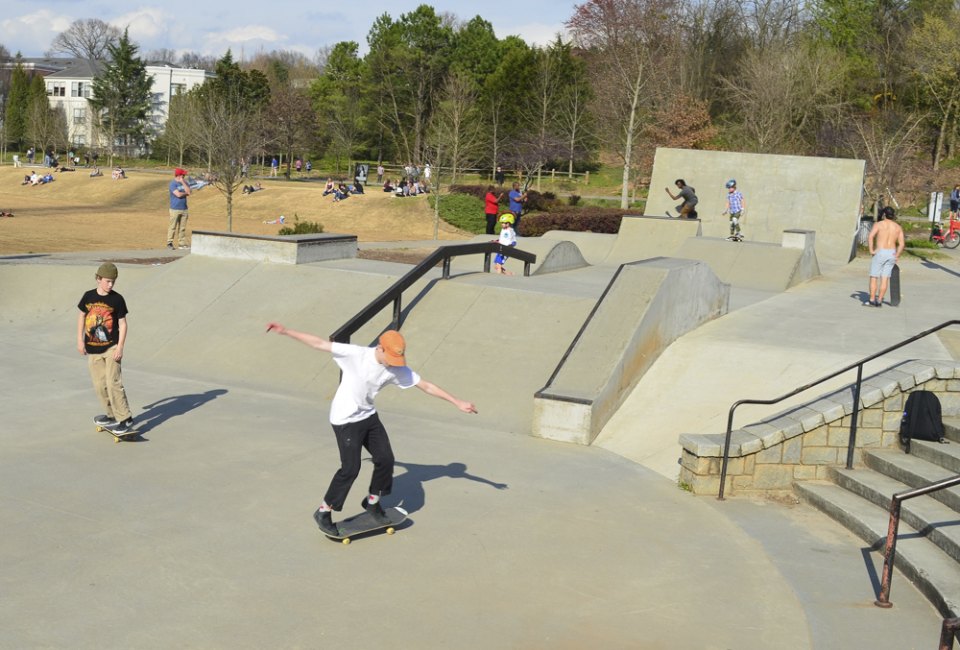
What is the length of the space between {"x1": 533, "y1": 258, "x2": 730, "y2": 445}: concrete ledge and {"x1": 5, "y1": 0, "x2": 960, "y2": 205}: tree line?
80.1 ft

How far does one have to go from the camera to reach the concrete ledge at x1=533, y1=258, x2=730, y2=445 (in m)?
9.56

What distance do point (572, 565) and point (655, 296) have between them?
5015 mm

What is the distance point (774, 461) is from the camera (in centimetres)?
827

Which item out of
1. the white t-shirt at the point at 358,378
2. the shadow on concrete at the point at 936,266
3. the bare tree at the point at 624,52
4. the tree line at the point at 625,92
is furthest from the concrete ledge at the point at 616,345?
the bare tree at the point at 624,52

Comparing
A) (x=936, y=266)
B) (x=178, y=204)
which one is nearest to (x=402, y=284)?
(x=178, y=204)

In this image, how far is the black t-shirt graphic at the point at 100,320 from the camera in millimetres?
8656

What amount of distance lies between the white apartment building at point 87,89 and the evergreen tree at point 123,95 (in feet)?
14.4

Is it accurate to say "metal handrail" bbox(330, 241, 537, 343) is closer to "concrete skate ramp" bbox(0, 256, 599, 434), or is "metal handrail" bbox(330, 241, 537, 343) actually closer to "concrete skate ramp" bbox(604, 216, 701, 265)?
"concrete skate ramp" bbox(0, 256, 599, 434)

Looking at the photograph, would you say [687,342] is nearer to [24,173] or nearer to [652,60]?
[652,60]

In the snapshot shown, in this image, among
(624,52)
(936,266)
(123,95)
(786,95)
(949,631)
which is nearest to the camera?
(949,631)

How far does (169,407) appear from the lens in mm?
10086

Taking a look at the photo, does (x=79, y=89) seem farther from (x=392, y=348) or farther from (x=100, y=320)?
(x=392, y=348)

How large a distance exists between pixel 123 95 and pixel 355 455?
270 feet

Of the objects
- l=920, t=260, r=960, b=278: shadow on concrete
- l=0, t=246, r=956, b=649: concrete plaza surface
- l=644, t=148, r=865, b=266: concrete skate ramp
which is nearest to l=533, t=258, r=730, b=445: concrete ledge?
l=0, t=246, r=956, b=649: concrete plaza surface
